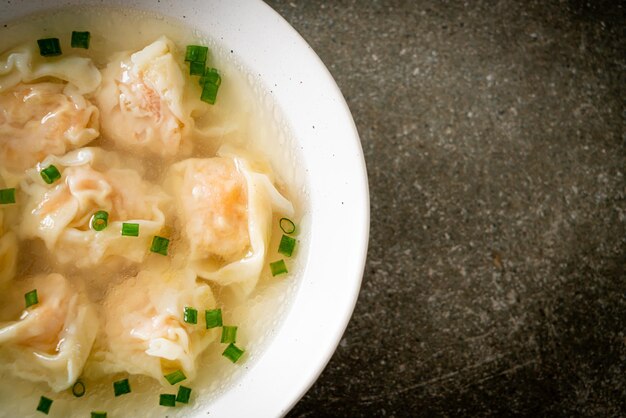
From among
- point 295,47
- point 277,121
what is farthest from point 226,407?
point 295,47

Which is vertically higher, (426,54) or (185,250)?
(426,54)

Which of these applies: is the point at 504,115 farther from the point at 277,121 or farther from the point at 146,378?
the point at 146,378

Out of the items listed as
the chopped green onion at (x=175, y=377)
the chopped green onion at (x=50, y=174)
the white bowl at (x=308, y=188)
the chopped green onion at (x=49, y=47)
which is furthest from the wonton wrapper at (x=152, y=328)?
the chopped green onion at (x=49, y=47)

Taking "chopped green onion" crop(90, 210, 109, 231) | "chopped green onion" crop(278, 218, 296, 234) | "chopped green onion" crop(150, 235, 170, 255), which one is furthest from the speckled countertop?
"chopped green onion" crop(90, 210, 109, 231)

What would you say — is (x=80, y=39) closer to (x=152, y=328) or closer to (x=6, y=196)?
(x=6, y=196)

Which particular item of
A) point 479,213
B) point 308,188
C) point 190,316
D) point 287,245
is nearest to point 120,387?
point 190,316

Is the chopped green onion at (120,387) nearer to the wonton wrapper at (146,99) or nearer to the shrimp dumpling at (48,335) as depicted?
the shrimp dumpling at (48,335)

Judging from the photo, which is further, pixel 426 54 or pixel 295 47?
pixel 426 54

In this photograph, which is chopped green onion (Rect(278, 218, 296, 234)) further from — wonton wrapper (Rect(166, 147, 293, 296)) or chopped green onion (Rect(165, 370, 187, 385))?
chopped green onion (Rect(165, 370, 187, 385))
